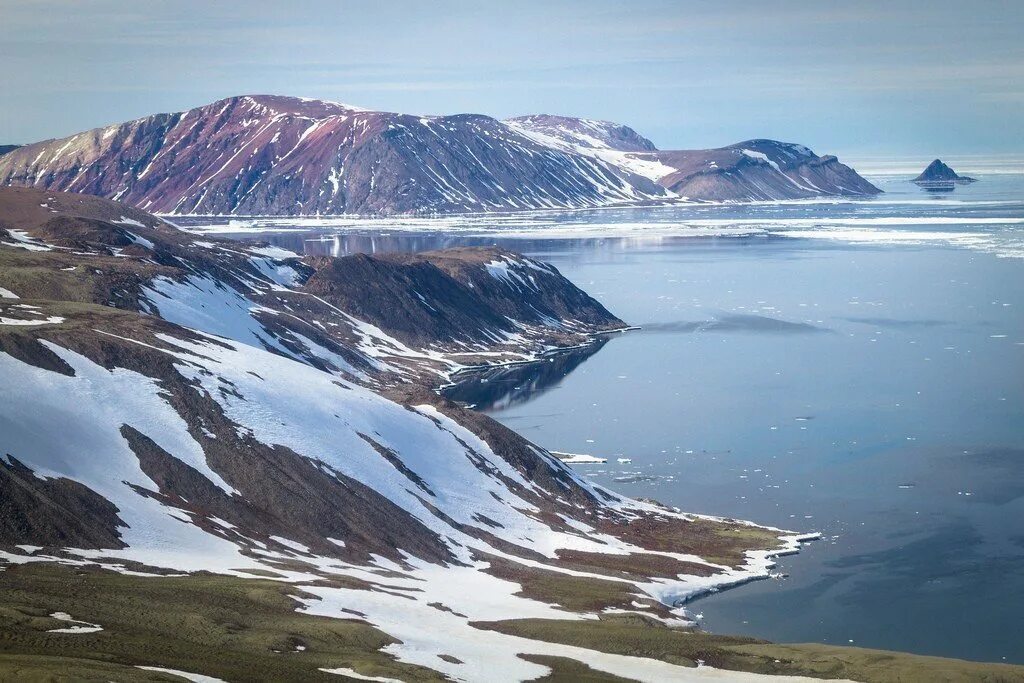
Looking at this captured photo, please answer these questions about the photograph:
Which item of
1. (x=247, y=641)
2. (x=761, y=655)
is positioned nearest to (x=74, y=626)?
(x=247, y=641)

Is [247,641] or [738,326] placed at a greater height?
[738,326]

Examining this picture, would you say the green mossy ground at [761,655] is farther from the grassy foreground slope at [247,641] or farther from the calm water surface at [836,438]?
the calm water surface at [836,438]

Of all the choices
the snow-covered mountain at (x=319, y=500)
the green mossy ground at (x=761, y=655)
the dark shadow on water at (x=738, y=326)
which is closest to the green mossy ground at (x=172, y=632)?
the snow-covered mountain at (x=319, y=500)

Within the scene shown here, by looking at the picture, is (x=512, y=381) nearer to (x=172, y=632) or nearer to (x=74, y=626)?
(x=172, y=632)

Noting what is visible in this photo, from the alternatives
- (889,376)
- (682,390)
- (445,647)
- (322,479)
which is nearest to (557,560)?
(322,479)

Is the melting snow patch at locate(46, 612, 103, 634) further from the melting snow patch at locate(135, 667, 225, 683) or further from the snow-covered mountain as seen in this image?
the snow-covered mountain

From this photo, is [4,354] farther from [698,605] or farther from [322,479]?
[698,605]

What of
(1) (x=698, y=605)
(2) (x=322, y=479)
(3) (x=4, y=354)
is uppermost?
(3) (x=4, y=354)
